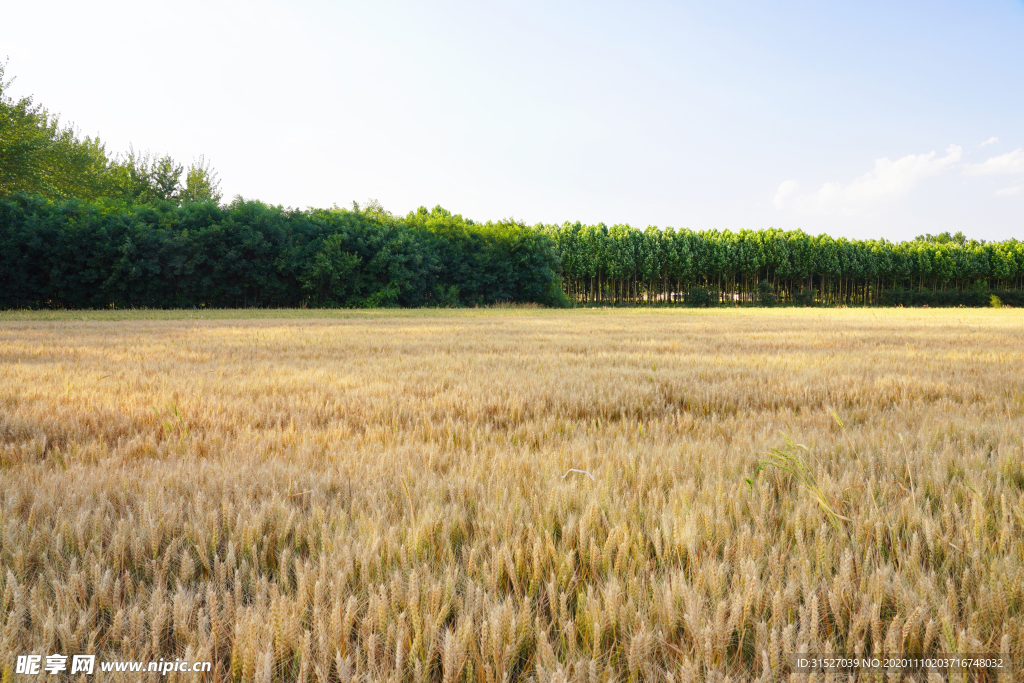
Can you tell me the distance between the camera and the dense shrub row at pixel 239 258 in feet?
69.7

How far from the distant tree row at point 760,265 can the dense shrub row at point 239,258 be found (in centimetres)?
1626

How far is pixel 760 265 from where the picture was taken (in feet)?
192

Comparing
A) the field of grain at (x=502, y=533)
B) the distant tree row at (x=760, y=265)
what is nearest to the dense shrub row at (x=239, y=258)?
the distant tree row at (x=760, y=265)

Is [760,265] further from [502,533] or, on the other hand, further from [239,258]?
[502,533]

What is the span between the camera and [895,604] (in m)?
1.21

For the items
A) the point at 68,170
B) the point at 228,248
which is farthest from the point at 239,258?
the point at 68,170

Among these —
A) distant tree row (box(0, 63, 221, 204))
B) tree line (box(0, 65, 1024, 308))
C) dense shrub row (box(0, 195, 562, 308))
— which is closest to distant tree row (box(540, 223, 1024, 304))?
tree line (box(0, 65, 1024, 308))

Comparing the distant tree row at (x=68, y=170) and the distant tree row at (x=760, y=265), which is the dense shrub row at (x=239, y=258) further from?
the distant tree row at (x=760, y=265)

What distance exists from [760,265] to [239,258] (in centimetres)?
5329

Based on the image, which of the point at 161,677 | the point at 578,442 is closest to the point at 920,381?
the point at 578,442

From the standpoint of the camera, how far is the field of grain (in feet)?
3.50

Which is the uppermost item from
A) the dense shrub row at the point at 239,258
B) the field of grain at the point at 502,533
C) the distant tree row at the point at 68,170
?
the distant tree row at the point at 68,170

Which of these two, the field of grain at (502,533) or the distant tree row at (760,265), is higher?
the distant tree row at (760,265)

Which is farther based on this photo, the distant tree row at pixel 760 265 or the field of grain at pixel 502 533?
the distant tree row at pixel 760 265
